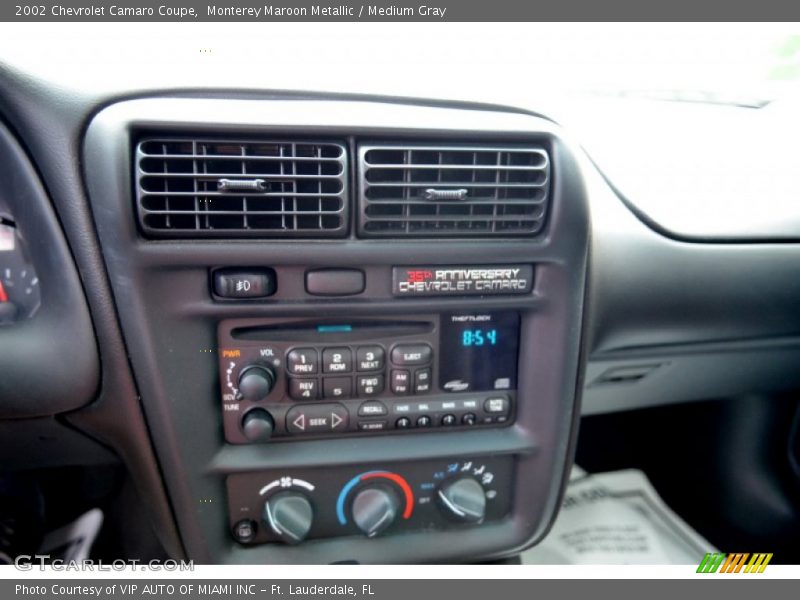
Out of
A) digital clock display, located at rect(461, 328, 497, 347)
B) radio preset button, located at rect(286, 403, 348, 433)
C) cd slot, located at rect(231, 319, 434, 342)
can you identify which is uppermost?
cd slot, located at rect(231, 319, 434, 342)

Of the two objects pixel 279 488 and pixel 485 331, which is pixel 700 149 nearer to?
pixel 485 331

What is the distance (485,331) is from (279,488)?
417 millimetres

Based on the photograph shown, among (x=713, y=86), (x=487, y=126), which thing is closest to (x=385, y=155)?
(x=487, y=126)

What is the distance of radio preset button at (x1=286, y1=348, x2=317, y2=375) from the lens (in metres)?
0.85

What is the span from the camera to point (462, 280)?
843 millimetres

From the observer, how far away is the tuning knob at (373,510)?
3.02ft

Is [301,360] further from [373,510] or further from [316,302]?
[373,510]

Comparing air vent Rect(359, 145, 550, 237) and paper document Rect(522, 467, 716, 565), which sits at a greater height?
air vent Rect(359, 145, 550, 237)

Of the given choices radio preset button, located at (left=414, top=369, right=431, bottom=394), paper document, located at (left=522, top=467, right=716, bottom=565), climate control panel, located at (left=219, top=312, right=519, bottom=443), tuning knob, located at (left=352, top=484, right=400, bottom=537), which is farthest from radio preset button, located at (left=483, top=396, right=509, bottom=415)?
paper document, located at (left=522, top=467, right=716, bottom=565)

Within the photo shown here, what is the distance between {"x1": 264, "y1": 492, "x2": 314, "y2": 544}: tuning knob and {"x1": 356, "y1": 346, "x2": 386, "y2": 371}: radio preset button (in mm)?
246

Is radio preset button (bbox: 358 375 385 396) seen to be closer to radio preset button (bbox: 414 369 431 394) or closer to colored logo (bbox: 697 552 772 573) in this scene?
radio preset button (bbox: 414 369 431 394)

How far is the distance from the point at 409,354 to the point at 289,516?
0.32 metres

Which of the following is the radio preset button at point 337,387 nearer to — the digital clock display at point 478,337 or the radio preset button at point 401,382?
the radio preset button at point 401,382

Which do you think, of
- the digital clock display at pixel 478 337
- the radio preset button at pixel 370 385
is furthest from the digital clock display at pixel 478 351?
the radio preset button at pixel 370 385
